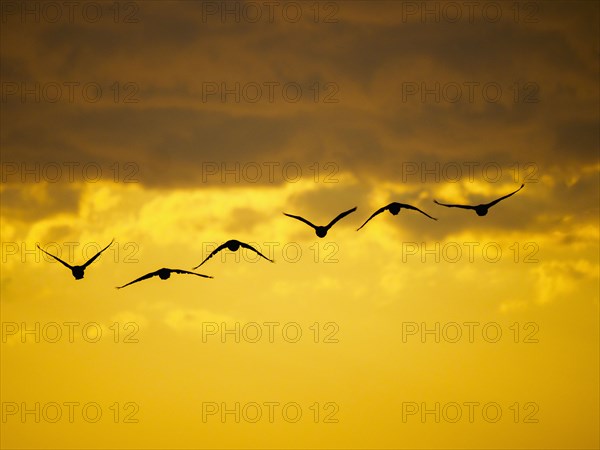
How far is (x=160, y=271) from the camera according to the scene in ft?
274

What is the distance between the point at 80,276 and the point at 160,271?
7864 millimetres

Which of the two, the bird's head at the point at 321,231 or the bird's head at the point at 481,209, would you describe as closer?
the bird's head at the point at 481,209

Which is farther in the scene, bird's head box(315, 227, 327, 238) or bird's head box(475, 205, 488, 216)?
bird's head box(315, 227, 327, 238)

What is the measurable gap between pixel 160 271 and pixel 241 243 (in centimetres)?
761

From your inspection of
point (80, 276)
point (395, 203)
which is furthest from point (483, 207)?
point (80, 276)

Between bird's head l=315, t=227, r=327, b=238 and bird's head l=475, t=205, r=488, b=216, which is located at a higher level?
bird's head l=475, t=205, r=488, b=216

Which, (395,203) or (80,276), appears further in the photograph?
(80,276)

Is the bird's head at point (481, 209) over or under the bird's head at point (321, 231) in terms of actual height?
over

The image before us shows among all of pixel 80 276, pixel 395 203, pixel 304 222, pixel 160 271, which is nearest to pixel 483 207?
pixel 395 203

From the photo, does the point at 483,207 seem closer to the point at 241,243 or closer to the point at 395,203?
the point at 395,203

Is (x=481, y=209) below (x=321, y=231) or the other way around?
the other way around

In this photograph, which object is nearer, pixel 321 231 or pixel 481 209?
pixel 481 209

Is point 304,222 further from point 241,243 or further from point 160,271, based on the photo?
point 160,271

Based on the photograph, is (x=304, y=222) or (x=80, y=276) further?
(x=80, y=276)
